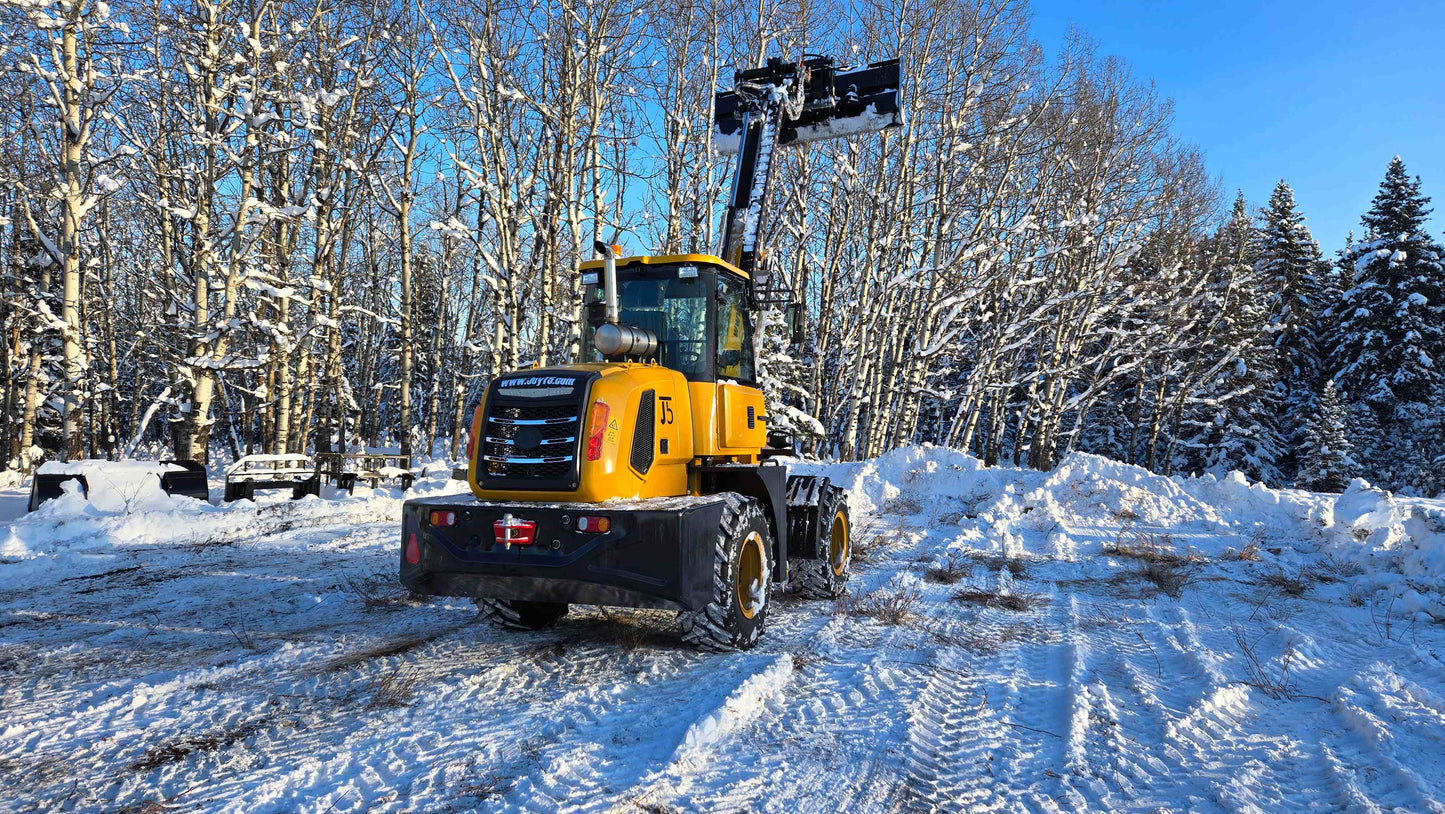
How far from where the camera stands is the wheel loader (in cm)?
455

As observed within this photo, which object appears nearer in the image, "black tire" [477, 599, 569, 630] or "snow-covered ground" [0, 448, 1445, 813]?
"snow-covered ground" [0, 448, 1445, 813]

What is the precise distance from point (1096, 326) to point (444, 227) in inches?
835

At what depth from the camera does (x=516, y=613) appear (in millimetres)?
5504

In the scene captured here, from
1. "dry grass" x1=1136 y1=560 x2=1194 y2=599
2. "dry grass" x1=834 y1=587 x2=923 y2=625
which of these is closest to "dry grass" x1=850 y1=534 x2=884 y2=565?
"dry grass" x1=834 y1=587 x2=923 y2=625

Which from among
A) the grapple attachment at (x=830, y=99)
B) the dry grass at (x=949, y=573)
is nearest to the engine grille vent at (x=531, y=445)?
the dry grass at (x=949, y=573)

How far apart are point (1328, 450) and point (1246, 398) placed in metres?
3.58

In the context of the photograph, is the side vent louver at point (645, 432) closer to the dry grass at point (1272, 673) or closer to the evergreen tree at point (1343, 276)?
the dry grass at point (1272, 673)

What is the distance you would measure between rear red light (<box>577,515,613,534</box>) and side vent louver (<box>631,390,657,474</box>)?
615mm

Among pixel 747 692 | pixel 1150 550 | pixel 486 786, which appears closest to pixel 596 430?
pixel 747 692

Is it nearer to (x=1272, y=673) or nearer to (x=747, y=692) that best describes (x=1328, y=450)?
(x=1272, y=673)

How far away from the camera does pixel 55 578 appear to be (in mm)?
7039

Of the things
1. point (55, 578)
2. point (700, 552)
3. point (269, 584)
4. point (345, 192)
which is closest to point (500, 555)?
point (700, 552)

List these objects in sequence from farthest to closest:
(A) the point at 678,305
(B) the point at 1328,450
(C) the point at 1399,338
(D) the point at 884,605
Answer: (C) the point at 1399,338 → (B) the point at 1328,450 → (D) the point at 884,605 → (A) the point at 678,305

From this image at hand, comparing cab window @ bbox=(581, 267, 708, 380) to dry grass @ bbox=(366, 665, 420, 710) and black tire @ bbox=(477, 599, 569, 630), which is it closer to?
black tire @ bbox=(477, 599, 569, 630)
